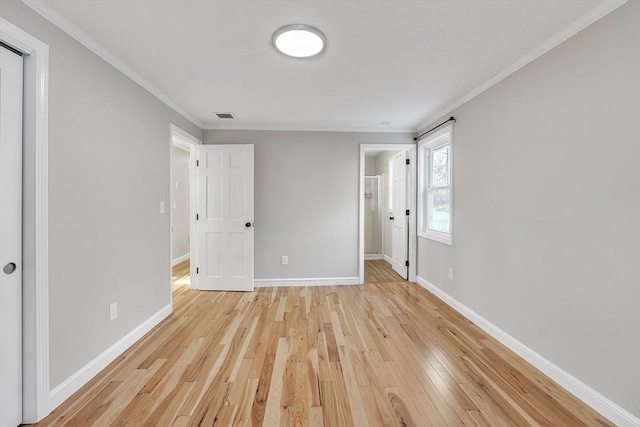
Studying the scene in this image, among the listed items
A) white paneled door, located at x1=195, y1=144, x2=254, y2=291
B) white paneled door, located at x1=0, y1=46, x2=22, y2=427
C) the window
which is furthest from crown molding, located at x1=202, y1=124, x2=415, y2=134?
white paneled door, located at x1=0, y1=46, x2=22, y2=427

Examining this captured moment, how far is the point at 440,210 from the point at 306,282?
214 cm

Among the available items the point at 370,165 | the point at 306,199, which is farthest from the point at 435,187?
the point at 370,165

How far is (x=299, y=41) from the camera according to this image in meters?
1.86

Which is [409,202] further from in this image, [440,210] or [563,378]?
[563,378]

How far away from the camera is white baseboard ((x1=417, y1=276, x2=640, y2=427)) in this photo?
1.48m

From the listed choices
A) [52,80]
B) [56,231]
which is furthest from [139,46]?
[56,231]

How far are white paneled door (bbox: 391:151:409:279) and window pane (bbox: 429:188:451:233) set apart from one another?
0.44 m

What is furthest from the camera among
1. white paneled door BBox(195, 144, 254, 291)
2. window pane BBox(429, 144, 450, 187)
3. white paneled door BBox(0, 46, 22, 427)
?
white paneled door BBox(195, 144, 254, 291)

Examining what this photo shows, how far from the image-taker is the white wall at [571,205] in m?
1.47

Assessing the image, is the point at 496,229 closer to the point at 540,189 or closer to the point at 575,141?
the point at 540,189

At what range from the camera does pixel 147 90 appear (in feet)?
8.42

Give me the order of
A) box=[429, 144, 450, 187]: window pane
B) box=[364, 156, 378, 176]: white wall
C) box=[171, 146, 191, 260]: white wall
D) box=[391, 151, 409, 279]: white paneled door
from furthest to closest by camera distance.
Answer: box=[364, 156, 378, 176]: white wall, box=[171, 146, 191, 260]: white wall, box=[391, 151, 409, 279]: white paneled door, box=[429, 144, 450, 187]: window pane

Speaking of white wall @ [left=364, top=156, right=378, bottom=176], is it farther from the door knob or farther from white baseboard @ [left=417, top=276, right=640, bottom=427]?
the door knob

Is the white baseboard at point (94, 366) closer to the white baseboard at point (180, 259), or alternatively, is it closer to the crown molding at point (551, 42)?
the white baseboard at point (180, 259)
